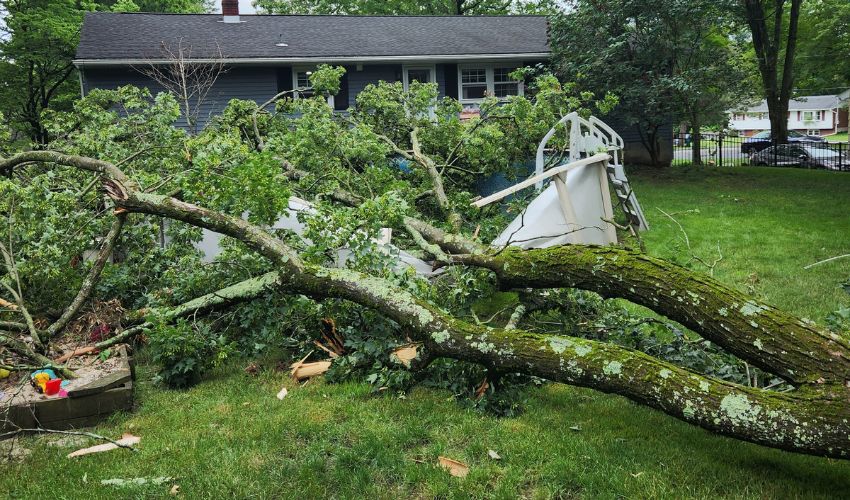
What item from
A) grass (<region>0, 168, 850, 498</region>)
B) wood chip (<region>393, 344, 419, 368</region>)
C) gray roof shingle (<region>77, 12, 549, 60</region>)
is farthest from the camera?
gray roof shingle (<region>77, 12, 549, 60</region>)

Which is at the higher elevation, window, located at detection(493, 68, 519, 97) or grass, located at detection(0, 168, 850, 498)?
window, located at detection(493, 68, 519, 97)

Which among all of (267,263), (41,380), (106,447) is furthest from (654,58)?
(106,447)

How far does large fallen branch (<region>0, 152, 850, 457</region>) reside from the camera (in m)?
2.65

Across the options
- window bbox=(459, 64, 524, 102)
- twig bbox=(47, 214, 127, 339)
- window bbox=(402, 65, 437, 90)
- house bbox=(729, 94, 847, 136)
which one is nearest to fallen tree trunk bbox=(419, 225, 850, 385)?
twig bbox=(47, 214, 127, 339)

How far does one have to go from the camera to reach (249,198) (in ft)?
16.1

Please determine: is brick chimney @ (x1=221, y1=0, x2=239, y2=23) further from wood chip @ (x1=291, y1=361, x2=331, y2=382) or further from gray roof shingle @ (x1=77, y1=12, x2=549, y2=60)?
wood chip @ (x1=291, y1=361, x2=331, y2=382)

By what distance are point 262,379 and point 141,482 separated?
161 cm

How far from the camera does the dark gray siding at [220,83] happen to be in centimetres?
1678

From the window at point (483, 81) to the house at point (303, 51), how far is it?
3 centimetres

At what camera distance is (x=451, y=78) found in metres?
19.0

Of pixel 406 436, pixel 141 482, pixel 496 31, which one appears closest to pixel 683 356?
pixel 406 436

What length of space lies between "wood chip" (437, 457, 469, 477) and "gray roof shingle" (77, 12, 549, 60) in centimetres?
1544

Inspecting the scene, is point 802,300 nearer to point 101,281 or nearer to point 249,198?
point 249,198

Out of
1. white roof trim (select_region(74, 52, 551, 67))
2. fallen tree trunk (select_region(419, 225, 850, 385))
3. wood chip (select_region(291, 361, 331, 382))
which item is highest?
white roof trim (select_region(74, 52, 551, 67))
